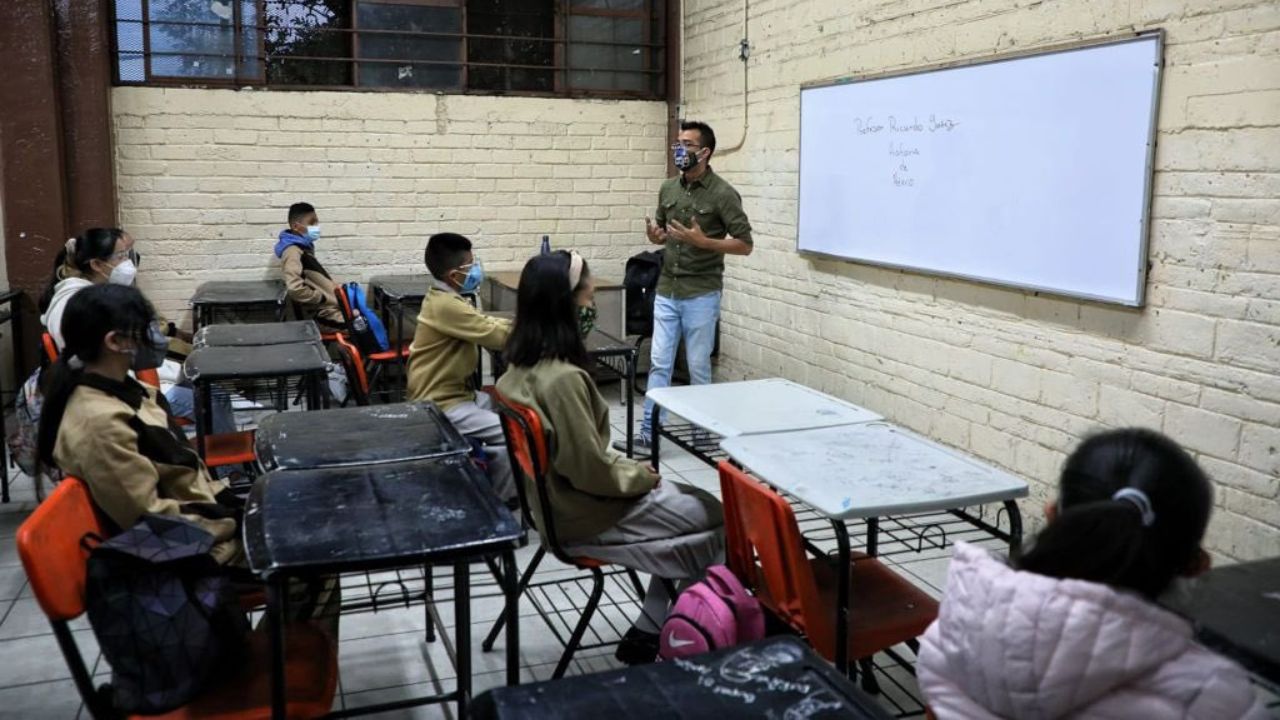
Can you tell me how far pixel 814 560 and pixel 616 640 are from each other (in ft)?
2.25

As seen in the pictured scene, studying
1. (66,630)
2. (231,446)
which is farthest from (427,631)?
(66,630)

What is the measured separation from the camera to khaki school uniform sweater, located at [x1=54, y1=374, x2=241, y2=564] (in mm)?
2068

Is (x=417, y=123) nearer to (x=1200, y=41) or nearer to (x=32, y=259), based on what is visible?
(x=32, y=259)

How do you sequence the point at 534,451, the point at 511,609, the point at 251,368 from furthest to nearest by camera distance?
the point at 251,368 → the point at 534,451 → the point at 511,609

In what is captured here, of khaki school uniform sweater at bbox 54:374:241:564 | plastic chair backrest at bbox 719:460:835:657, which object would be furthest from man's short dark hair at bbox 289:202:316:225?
plastic chair backrest at bbox 719:460:835:657

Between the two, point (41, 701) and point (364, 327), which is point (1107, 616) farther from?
point (364, 327)

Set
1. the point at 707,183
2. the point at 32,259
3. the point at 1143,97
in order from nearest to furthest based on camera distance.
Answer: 1. the point at 1143,97
2. the point at 707,183
3. the point at 32,259

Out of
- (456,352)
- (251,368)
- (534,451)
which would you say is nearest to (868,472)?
(534,451)

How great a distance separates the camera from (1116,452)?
1.40 meters

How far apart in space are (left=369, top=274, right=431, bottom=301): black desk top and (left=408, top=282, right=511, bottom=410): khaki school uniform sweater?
1.58 m

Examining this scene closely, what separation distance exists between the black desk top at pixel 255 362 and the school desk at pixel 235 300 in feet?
5.54

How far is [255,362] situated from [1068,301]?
9.09ft

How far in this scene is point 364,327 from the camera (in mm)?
5242

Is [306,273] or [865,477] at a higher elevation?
[306,273]
